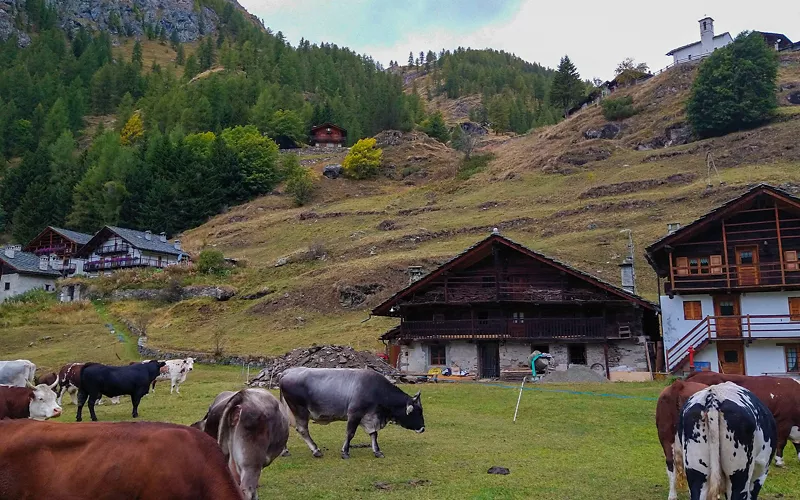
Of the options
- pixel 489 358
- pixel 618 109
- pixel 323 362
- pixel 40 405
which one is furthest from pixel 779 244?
pixel 618 109

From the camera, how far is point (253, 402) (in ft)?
33.5

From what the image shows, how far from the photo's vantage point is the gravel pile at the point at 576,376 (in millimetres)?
30953

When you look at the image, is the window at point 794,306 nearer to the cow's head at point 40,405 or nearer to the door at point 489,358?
the door at point 489,358

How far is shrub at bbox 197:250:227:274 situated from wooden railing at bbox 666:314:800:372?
48226 millimetres

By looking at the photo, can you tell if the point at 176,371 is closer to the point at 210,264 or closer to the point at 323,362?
the point at 323,362

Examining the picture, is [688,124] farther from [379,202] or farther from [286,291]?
[286,291]

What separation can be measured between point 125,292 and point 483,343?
43007 millimetres

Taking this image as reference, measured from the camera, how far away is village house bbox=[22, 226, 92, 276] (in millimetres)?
77938

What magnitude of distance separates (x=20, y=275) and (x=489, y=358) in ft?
184

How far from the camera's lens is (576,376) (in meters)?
31.2

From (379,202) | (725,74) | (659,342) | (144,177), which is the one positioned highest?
(725,74)

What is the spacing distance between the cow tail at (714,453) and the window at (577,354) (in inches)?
1107

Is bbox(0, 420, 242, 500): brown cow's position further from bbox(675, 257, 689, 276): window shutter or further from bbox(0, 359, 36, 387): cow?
bbox(675, 257, 689, 276): window shutter

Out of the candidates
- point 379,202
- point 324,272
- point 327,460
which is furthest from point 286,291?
point 327,460
